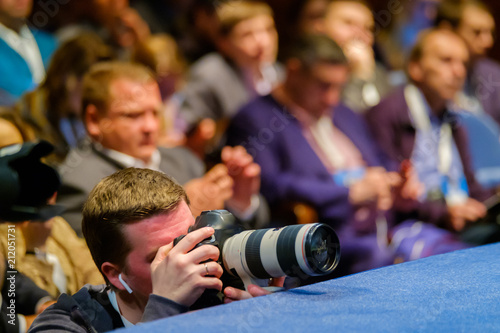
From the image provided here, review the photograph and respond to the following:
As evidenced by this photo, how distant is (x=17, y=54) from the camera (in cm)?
181

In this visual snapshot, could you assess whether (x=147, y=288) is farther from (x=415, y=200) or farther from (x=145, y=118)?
(x=415, y=200)

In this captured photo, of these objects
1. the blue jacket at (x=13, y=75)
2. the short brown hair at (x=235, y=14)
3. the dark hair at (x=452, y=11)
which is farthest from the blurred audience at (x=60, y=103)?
the dark hair at (x=452, y=11)

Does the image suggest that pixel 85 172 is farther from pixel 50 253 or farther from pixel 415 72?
pixel 415 72

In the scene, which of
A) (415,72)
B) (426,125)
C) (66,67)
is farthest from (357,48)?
(66,67)

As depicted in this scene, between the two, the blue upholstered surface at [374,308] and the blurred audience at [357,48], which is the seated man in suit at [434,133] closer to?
the blurred audience at [357,48]

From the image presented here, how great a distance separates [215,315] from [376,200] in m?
1.23

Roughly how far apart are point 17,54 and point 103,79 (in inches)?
19.3

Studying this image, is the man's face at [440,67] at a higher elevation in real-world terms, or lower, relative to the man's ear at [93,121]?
lower

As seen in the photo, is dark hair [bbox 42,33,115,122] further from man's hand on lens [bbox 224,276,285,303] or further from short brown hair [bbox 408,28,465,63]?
short brown hair [bbox 408,28,465,63]

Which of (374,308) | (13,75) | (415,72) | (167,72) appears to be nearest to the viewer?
(374,308)

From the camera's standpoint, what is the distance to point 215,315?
0.66m

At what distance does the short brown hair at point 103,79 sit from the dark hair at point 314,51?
1.79 ft

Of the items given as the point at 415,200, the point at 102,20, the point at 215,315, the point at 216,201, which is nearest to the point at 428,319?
the point at 215,315

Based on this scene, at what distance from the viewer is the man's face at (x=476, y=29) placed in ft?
8.64
